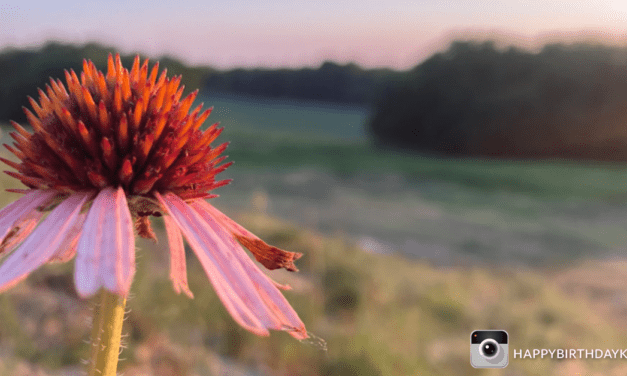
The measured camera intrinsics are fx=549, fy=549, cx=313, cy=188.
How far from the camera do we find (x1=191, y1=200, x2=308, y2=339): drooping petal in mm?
553

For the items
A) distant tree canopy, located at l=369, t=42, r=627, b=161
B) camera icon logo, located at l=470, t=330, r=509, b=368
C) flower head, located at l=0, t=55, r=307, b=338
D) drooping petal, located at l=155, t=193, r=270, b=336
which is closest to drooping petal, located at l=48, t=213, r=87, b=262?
flower head, located at l=0, t=55, r=307, b=338

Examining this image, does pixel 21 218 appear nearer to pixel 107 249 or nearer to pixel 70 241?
pixel 70 241

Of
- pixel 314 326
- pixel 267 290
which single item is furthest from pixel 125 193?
pixel 314 326

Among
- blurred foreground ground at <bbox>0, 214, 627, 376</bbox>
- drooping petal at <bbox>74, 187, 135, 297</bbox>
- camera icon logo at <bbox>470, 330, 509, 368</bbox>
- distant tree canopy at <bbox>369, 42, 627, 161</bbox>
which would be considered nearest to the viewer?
drooping petal at <bbox>74, 187, 135, 297</bbox>

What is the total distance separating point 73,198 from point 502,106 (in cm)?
1150

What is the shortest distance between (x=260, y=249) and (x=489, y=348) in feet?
4.51

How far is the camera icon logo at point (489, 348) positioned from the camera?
1.76m

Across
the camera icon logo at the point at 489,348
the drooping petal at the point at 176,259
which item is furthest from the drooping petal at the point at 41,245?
the camera icon logo at the point at 489,348

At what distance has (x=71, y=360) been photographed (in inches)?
70.7

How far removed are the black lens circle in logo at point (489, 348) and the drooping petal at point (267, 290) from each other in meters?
1.36

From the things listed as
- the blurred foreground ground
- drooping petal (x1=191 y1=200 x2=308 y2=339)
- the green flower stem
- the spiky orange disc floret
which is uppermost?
the spiky orange disc floret

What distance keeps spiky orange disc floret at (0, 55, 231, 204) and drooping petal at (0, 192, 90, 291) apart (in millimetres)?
50

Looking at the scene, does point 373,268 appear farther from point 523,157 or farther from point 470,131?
point 523,157

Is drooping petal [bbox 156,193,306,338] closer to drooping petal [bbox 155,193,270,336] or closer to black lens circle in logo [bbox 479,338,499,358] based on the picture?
drooping petal [bbox 155,193,270,336]
